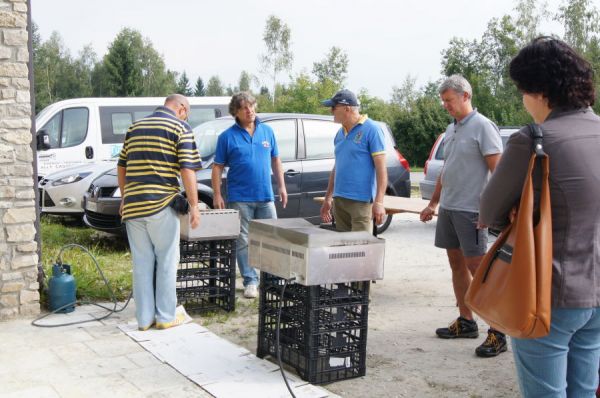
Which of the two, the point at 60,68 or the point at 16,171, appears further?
the point at 60,68

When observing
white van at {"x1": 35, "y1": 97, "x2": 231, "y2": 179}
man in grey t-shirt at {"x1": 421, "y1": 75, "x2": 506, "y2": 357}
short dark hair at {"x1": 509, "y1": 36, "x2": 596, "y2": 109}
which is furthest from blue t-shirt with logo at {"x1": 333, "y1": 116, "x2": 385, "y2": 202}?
white van at {"x1": 35, "y1": 97, "x2": 231, "y2": 179}

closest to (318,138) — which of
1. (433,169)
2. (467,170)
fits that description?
(433,169)

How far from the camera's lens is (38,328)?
5551 millimetres

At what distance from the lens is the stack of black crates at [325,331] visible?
14.3 feet

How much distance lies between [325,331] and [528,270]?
217cm

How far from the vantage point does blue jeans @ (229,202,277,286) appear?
257 inches

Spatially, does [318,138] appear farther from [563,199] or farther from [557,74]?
[563,199]

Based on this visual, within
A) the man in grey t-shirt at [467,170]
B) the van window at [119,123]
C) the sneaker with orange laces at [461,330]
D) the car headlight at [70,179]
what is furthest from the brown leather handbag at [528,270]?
the van window at [119,123]

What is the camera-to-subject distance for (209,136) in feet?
29.5

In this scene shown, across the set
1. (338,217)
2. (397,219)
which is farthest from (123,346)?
(397,219)

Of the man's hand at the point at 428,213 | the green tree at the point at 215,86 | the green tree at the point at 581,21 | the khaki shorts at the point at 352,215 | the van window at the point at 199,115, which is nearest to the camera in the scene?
the man's hand at the point at 428,213

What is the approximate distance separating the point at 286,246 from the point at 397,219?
8.43 metres

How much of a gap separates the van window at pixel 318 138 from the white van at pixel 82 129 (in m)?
5.55

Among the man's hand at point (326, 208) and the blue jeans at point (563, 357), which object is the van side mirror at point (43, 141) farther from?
the blue jeans at point (563, 357)
